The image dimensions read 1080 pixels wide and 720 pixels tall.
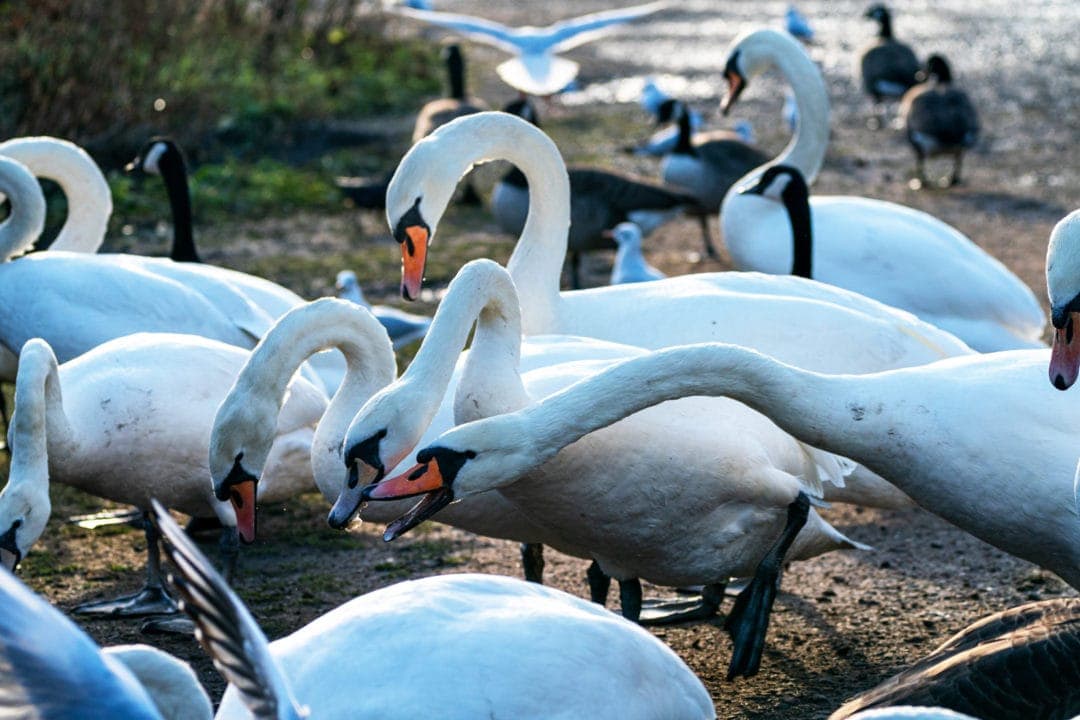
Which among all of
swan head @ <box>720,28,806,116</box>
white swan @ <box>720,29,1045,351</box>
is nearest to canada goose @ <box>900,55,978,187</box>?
swan head @ <box>720,28,806,116</box>

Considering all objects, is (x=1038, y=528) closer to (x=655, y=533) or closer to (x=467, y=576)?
(x=655, y=533)

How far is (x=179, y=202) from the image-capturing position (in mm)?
7871

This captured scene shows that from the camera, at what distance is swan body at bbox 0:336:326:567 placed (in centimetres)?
520

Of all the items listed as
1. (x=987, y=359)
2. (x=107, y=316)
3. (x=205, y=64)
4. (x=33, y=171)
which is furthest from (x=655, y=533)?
(x=205, y=64)

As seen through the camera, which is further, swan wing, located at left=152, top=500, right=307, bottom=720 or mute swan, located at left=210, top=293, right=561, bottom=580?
mute swan, located at left=210, top=293, right=561, bottom=580

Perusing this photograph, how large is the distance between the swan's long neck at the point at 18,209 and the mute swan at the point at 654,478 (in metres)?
Result: 2.80

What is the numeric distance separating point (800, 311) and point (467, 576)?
2.05m

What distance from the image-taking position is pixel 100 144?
11477mm

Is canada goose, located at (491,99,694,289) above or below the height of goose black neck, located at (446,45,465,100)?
below

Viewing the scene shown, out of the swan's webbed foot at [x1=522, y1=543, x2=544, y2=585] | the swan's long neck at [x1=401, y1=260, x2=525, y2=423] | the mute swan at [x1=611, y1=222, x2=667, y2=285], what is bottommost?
the swan's webbed foot at [x1=522, y1=543, x2=544, y2=585]

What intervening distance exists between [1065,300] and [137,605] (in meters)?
2.94

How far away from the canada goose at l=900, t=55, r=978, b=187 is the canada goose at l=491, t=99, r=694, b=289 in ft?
9.03

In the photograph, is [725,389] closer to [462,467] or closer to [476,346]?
[462,467]

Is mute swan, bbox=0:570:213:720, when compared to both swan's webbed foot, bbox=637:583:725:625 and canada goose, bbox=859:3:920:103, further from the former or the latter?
canada goose, bbox=859:3:920:103
